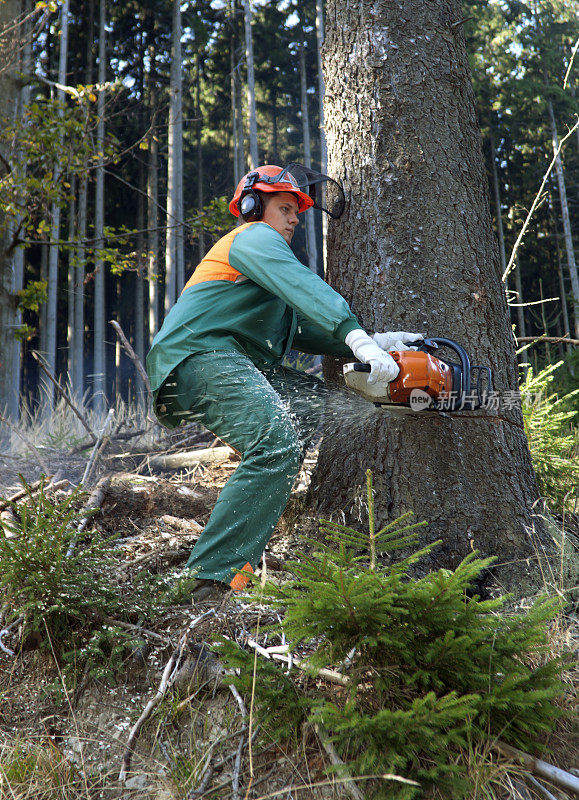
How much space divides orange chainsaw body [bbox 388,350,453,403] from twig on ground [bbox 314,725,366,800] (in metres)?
1.29

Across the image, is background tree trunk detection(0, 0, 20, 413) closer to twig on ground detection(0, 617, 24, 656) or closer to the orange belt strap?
twig on ground detection(0, 617, 24, 656)

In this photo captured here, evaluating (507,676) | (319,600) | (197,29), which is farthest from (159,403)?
(197,29)

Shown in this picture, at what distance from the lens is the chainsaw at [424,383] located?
2381 mm

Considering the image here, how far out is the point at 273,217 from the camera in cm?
293

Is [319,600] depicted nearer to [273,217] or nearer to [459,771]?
[459,771]

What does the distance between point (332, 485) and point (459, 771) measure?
157 centimetres

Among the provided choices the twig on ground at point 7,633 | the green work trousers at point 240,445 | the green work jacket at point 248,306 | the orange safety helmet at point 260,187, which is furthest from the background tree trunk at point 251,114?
the twig on ground at point 7,633

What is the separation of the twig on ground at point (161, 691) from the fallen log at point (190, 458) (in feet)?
8.15

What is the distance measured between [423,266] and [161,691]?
2.06 meters

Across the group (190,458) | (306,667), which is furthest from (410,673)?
(190,458)

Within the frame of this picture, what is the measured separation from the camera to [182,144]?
15078 millimetres

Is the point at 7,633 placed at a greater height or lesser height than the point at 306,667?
lesser

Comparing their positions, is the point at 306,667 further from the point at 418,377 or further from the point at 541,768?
the point at 418,377

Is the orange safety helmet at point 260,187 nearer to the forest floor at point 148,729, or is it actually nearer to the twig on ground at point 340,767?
the forest floor at point 148,729
